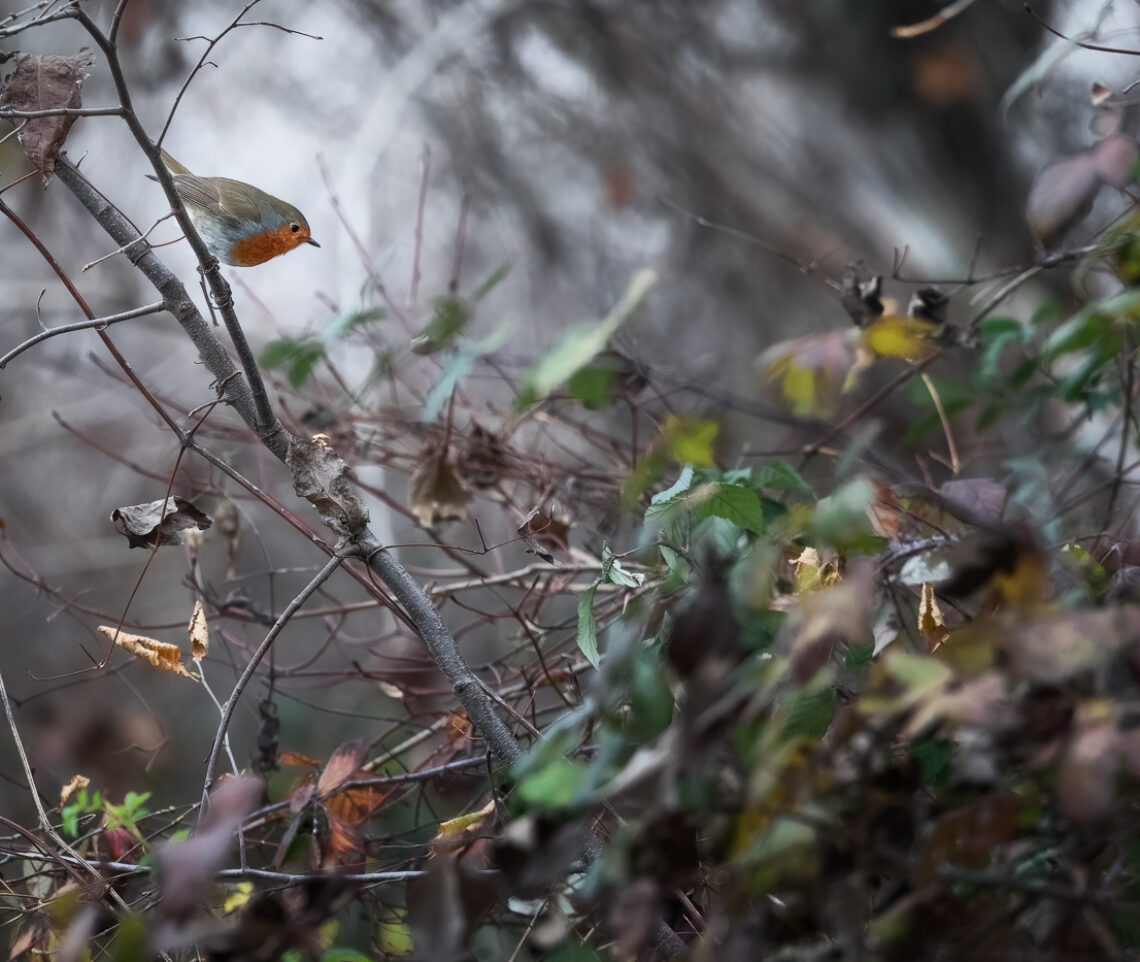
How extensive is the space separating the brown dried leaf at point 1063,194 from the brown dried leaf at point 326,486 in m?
0.66

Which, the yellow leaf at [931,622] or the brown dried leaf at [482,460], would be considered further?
the brown dried leaf at [482,460]

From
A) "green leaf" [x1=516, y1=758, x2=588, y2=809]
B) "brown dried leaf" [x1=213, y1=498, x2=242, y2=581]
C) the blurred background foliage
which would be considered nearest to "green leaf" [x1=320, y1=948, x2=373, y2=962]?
the blurred background foliage

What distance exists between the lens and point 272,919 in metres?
0.47

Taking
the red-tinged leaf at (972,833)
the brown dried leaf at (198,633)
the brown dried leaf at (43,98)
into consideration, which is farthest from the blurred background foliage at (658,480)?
the brown dried leaf at (43,98)

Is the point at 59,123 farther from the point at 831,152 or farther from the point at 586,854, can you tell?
the point at 831,152

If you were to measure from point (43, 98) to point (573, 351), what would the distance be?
0.48 meters

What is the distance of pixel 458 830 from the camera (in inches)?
34.3

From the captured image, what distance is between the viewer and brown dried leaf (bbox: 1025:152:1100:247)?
80 cm

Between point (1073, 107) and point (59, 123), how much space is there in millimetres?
2522

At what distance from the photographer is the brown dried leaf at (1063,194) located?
2.63 feet

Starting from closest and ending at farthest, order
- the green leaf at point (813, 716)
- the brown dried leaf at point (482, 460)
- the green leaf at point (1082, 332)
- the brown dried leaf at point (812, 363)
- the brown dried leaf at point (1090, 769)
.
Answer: the brown dried leaf at point (1090, 769) → the green leaf at point (813, 716) → the green leaf at point (1082, 332) → the brown dried leaf at point (812, 363) → the brown dried leaf at point (482, 460)

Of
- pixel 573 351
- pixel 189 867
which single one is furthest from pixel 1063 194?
pixel 189 867

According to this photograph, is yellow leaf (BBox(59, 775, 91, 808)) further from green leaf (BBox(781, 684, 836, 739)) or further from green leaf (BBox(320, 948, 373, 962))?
green leaf (BBox(781, 684, 836, 739))

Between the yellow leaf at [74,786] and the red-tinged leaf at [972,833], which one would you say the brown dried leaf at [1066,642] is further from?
the yellow leaf at [74,786]
